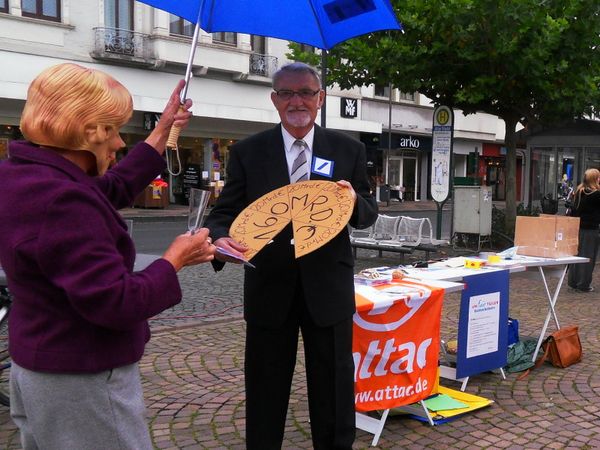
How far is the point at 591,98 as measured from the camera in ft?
37.1

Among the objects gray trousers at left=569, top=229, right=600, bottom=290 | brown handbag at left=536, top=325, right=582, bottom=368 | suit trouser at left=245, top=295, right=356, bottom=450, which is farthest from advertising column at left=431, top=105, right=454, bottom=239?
suit trouser at left=245, top=295, right=356, bottom=450

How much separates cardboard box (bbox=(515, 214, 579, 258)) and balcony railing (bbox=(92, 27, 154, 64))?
63.6 ft

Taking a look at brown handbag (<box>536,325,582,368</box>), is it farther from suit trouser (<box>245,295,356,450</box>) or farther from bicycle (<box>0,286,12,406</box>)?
bicycle (<box>0,286,12,406</box>)

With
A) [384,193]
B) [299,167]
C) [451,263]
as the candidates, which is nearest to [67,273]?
[299,167]

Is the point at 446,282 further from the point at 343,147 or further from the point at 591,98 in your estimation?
the point at 591,98

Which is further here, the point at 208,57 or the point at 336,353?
the point at 208,57

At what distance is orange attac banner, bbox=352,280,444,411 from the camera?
11.8 feet

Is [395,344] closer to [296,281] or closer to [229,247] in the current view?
[296,281]

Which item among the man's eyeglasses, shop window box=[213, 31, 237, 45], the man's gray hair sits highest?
shop window box=[213, 31, 237, 45]

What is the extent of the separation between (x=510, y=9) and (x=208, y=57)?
629 inches

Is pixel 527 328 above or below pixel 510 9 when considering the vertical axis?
below

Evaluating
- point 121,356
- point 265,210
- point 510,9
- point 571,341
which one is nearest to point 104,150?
point 121,356

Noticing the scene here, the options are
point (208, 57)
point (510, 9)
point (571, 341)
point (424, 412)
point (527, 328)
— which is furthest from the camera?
point (208, 57)

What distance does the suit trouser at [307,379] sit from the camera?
288cm
